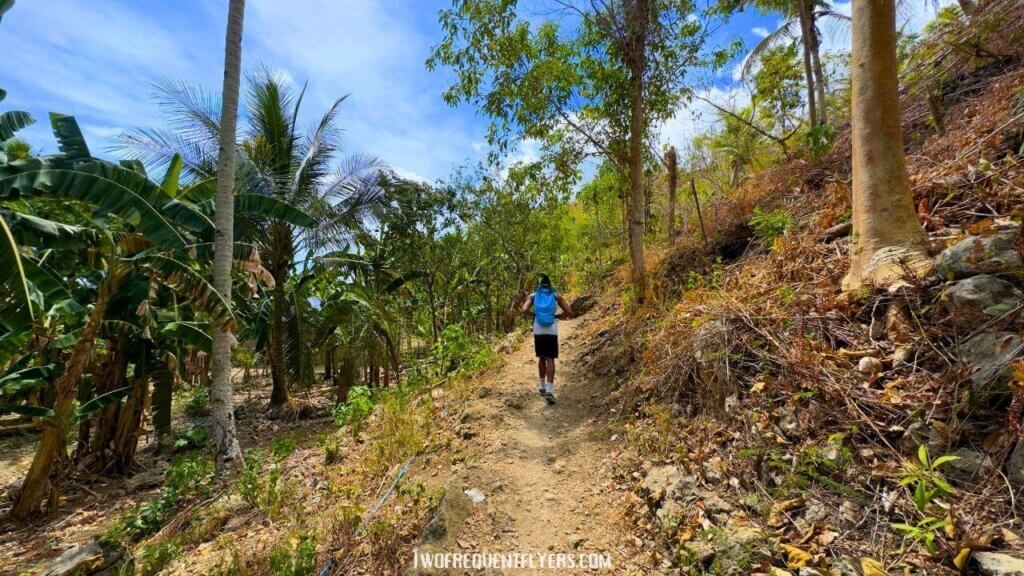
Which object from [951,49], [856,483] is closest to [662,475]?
[856,483]

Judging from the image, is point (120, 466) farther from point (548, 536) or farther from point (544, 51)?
point (544, 51)

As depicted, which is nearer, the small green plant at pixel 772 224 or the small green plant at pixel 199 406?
the small green plant at pixel 772 224

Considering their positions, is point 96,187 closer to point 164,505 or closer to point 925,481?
point 164,505

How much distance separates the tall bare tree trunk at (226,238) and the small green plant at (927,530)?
7.41 metres

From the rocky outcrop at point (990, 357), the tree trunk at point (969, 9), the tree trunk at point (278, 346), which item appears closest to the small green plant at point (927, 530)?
the rocky outcrop at point (990, 357)

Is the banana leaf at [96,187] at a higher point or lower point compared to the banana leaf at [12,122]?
lower

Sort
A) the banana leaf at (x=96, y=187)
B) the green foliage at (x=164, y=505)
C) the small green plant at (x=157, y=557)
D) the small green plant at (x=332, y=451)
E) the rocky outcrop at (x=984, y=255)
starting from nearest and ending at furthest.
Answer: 1. the rocky outcrop at (x=984, y=255)
2. the small green plant at (x=157, y=557)
3. the green foliage at (x=164, y=505)
4. the small green plant at (x=332, y=451)
5. the banana leaf at (x=96, y=187)

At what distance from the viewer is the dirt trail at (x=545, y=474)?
3246 mm

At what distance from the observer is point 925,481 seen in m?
2.16

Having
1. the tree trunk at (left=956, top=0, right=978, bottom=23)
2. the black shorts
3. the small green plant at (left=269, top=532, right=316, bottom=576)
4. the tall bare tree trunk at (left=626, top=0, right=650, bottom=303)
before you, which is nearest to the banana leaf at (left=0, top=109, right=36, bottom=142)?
the small green plant at (left=269, top=532, right=316, bottom=576)

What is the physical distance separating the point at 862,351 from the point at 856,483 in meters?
1.06

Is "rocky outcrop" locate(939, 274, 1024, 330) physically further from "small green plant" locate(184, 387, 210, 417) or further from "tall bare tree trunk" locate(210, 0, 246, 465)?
"small green plant" locate(184, 387, 210, 417)

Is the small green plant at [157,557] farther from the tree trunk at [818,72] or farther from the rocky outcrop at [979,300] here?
the tree trunk at [818,72]

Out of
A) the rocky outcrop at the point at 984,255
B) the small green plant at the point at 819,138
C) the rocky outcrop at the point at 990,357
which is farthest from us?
the small green plant at the point at 819,138
